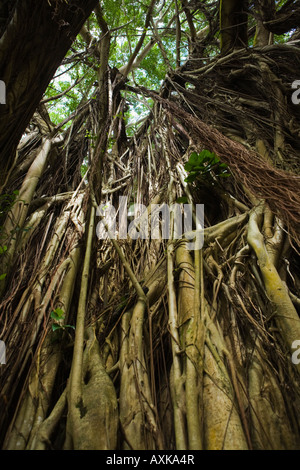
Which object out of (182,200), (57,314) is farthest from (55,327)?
(182,200)

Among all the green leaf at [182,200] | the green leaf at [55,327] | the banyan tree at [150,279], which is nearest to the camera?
the banyan tree at [150,279]

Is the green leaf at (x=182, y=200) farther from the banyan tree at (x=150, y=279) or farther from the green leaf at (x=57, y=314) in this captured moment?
the green leaf at (x=57, y=314)

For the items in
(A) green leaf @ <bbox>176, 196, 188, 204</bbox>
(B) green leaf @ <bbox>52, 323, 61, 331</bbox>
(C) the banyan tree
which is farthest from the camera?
(A) green leaf @ <bbox>176, 196, 188, 204</bbox>

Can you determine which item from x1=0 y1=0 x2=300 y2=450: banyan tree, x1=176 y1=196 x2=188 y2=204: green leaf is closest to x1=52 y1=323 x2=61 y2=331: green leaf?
x1=0 y1=0 x2=300 y2=450: banyan tree

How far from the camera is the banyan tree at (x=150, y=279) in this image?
37.2 inches

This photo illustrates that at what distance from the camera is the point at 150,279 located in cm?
156

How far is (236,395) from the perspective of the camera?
38.2 inches

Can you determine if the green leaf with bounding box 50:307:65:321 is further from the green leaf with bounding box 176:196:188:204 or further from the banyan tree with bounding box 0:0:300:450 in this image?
the green leaf with bounding box 176:196:188:204

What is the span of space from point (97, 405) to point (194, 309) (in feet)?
1.69

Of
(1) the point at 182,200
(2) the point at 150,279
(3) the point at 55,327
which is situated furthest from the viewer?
(1) the point at 182,200

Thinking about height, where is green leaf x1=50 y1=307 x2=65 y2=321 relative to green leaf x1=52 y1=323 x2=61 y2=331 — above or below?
above

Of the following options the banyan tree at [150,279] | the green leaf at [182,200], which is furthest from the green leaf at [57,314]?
the green leaf at [182,200]

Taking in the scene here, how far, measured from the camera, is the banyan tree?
0.94 metres

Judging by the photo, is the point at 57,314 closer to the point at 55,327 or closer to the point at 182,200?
the point at 55,327
